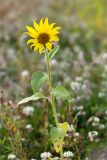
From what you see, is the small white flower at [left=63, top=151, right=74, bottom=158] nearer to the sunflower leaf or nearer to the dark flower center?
the sunflower leaf

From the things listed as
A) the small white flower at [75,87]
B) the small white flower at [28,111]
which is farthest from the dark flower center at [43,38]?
the small white flower at [75,87]

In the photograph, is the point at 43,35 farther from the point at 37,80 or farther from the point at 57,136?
the point at 57,136

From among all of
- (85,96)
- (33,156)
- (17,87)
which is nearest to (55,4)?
(17,87)

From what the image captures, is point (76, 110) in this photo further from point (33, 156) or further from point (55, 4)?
A: point (55, 4)

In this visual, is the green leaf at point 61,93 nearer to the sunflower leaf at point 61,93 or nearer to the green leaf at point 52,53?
the sunflower leaf at point 61,93

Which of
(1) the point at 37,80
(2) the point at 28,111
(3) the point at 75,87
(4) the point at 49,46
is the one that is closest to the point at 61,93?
(1) the point at 37,80
